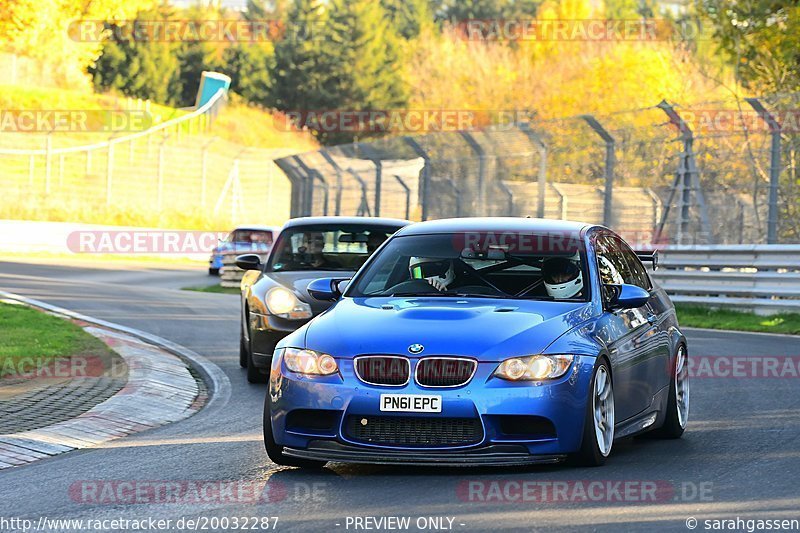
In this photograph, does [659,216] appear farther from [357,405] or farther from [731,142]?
[357,405]

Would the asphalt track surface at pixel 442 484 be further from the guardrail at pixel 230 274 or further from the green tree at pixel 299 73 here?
the green tree at pixel 299 73

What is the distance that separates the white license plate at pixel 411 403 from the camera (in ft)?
23.0

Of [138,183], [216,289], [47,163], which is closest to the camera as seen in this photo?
[216,289]

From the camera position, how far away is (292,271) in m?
12.9

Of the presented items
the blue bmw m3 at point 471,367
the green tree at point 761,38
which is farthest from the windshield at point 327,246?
the green tree at point 761,38

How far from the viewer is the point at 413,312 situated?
765 centimetres

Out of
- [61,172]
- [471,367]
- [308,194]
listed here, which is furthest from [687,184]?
[61,172]

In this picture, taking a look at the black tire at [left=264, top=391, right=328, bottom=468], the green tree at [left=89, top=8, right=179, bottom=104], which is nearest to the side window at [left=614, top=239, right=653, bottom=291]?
the black tire at [left=264, top=391, right=328, bottom=468]

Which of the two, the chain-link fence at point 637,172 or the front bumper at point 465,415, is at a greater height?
the chain-link fence at point 637,172

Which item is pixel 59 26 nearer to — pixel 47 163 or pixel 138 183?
pixel 47 163

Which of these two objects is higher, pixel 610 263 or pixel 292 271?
pixel 610 263

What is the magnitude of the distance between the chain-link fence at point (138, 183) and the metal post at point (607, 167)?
80.5 feet

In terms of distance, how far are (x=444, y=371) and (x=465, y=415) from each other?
257mm

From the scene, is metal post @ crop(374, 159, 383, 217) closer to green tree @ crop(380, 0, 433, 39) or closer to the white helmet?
the white helmet
